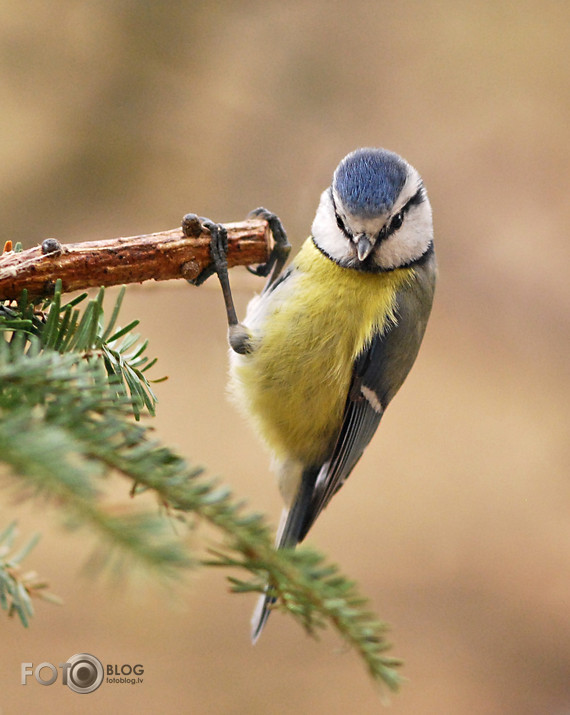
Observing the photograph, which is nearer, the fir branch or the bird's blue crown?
the fir branch

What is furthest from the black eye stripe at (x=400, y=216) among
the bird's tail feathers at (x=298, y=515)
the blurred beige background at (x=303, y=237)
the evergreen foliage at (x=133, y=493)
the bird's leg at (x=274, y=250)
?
the blurred beige background at (x=303, y=237)

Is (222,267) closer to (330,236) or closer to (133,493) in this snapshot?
(330,236)

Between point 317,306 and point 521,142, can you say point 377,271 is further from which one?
point 521,142

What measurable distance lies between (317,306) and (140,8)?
128cm

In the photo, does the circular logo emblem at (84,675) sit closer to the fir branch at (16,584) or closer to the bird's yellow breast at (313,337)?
the fir branch at (16,584)

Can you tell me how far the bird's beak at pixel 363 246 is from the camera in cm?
86

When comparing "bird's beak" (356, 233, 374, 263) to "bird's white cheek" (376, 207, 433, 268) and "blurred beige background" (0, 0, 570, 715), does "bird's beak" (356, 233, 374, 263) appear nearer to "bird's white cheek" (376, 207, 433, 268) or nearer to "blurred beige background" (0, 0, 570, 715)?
"bird's white cheek" (376, 207, 433, 268)

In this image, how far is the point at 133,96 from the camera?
185 cm

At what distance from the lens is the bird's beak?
0.86 metres

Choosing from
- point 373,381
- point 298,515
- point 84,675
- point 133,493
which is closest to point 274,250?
point 373,381

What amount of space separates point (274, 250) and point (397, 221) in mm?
192

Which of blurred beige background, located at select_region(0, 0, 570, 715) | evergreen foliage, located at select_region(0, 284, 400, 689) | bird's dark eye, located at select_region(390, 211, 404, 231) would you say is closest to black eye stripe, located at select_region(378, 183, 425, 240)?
bird's dark eye, located at select_region(390, 211, 404, 231)

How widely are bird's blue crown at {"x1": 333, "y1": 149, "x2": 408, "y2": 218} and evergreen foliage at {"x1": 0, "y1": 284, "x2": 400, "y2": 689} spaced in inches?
21.1

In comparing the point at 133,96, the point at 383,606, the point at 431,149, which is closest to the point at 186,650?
the point at 383,606
